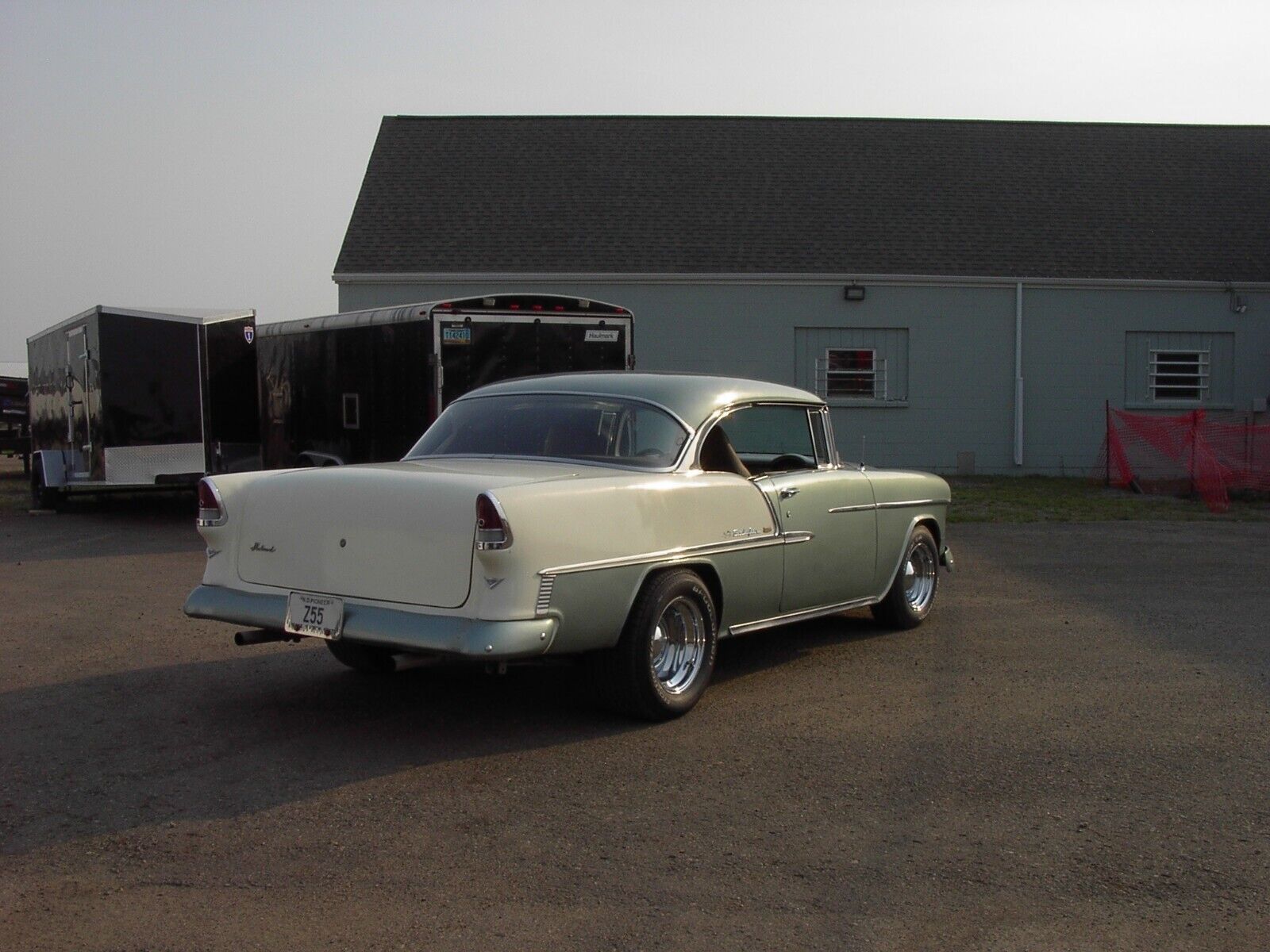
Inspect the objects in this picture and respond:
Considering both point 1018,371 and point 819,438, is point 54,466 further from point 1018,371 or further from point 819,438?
point 1018,371

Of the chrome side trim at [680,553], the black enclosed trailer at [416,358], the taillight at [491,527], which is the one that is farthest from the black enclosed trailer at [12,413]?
the taillight at [491,527]

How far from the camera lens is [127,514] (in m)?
16.9

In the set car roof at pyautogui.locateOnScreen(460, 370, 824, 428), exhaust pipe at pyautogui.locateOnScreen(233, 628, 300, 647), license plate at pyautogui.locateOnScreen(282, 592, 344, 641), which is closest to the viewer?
license plate at pyautogui.locateOnScreen(282, 592, 344, 641)

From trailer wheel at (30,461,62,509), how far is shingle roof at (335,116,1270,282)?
614 cm

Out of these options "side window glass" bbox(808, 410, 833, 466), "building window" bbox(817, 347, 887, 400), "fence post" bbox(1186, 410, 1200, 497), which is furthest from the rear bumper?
"building window" bbox(817, 347, 887, 400)

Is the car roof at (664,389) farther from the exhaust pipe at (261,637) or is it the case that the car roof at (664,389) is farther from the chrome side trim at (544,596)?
the exhaust pipe at (261,637)

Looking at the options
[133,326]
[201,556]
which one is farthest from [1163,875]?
[133,326]

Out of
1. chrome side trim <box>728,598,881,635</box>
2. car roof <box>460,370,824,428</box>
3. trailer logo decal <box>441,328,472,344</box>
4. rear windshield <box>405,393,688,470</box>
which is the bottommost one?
chrome side trim <box>728,598,881,635</box>

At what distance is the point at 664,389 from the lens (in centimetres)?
691

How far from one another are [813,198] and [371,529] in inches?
773

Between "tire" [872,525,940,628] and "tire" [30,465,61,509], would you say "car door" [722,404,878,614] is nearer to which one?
"tire" [872,525,940,628]

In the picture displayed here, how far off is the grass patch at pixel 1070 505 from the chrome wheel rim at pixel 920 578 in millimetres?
6717

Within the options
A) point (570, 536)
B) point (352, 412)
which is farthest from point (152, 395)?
point (570, 536)

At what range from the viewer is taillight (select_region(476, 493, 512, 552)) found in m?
5.29
